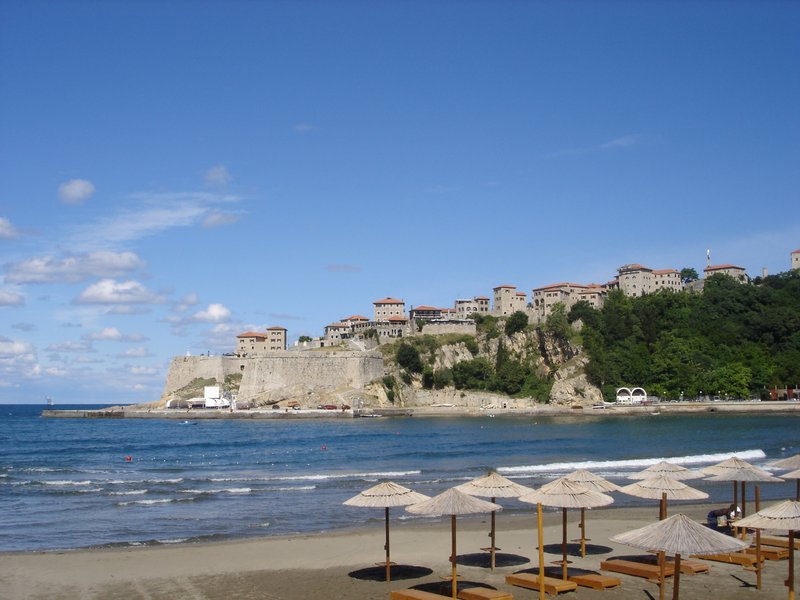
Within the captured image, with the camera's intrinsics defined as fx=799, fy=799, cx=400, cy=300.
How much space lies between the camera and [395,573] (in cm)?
1552

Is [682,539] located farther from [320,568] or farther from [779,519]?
[320,568]

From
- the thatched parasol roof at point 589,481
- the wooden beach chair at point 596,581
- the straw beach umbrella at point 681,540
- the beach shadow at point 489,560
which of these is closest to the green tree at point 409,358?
the beach shadow at point 489,560

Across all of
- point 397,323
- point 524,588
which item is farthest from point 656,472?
point 397,323

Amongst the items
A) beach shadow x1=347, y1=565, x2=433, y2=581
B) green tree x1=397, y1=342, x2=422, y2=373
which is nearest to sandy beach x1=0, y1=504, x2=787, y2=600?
beach shadow x1=347, y1=565, x2=433, y2=581

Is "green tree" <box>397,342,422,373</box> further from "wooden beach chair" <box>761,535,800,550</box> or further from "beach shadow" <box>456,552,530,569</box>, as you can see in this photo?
"wooden beach chair" <box>761,535,800,550</box>

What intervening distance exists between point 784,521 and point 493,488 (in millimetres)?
5342

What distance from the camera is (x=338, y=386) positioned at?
338 ft

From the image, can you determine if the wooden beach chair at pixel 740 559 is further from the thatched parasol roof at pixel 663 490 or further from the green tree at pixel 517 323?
the green tree at pixel 517 323

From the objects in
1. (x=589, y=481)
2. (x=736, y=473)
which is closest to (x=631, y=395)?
(x=736, y=473)

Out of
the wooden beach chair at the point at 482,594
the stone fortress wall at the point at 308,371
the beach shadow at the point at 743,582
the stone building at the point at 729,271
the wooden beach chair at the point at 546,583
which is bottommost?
the beach shadow at the point at 743,582

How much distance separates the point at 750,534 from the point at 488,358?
88985mm

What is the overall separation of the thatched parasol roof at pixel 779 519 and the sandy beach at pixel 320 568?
1.97 metres

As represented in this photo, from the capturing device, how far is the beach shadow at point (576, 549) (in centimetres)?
1706

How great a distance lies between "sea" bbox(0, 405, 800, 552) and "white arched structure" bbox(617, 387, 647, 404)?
1323cm
